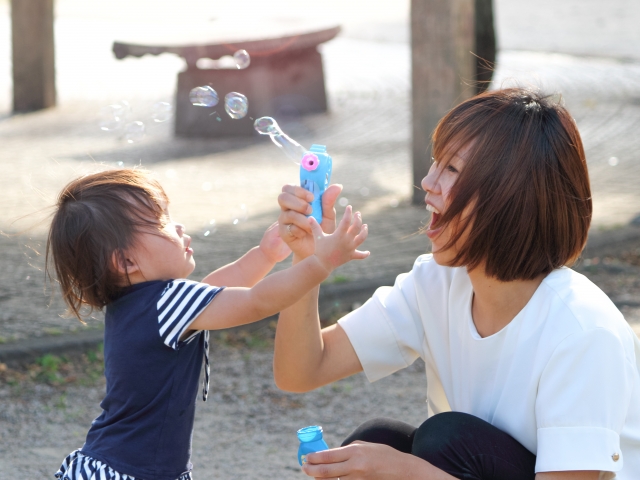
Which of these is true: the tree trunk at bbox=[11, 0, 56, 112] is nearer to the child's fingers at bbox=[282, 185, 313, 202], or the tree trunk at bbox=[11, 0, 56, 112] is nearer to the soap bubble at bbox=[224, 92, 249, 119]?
the soap bubble at bbox=[224, 92, 249, 119]

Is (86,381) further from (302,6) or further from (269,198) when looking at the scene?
(302,6)

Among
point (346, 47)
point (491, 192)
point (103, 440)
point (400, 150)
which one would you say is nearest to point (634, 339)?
point (491, 192)

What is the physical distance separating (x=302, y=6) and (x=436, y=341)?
49.6 ft

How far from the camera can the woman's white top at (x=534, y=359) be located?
167 centimetres

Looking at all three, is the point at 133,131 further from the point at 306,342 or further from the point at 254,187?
the point at 254,187

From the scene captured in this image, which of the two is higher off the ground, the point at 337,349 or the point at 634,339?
the point at 634,339

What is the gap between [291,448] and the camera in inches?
112

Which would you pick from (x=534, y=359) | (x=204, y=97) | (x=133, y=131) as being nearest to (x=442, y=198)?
(x=534, y=359)

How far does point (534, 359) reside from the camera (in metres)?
1.79

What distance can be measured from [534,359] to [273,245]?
0.69m

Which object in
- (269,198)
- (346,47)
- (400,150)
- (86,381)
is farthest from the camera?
(346,47)

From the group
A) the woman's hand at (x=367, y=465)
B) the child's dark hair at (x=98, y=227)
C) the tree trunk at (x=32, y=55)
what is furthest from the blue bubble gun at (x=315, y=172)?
the tree trunk at (x=32, y=55)

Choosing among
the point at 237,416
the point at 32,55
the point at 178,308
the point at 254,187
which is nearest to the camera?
the point at 178,308

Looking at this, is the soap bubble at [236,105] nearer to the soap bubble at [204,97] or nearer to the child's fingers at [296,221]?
the soap bubble at [204,97]
